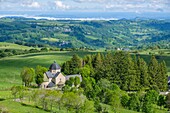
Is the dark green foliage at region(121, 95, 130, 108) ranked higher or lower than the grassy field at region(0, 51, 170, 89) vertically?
higher

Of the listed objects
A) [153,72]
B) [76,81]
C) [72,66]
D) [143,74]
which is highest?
[153,72]

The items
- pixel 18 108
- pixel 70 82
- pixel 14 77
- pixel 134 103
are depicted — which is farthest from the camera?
pixel 14 77

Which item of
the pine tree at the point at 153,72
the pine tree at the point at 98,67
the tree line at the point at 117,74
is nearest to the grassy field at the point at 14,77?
the tree line at the point at 117,74

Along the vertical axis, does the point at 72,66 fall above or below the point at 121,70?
below

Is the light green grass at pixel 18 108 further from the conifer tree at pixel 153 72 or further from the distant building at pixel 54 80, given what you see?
the conifer tree at pixel 153 72

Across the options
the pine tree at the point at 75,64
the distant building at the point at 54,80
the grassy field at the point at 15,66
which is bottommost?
the grassy field at the point at 15,66

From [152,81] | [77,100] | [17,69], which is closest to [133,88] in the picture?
[152,81]

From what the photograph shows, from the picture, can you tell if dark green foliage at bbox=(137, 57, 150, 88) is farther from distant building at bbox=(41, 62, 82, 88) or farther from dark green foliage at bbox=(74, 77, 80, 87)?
distant building at bbox=(41, 62, 82, 88)

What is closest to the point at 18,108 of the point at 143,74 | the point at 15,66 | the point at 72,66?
the point at 143,74

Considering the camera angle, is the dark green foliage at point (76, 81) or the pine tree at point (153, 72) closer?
the dark green foliage at point (76, 81)

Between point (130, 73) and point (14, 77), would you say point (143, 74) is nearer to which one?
point (130, 73)

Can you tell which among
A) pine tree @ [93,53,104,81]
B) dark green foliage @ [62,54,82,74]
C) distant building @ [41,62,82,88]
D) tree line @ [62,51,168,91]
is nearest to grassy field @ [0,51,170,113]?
distant building @ [41,62,82,88]

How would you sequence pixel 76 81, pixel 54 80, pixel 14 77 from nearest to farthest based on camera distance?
pixel 76 81 < pixel 54 80 < pixel 14 77

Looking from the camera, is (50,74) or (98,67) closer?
(50,74)
